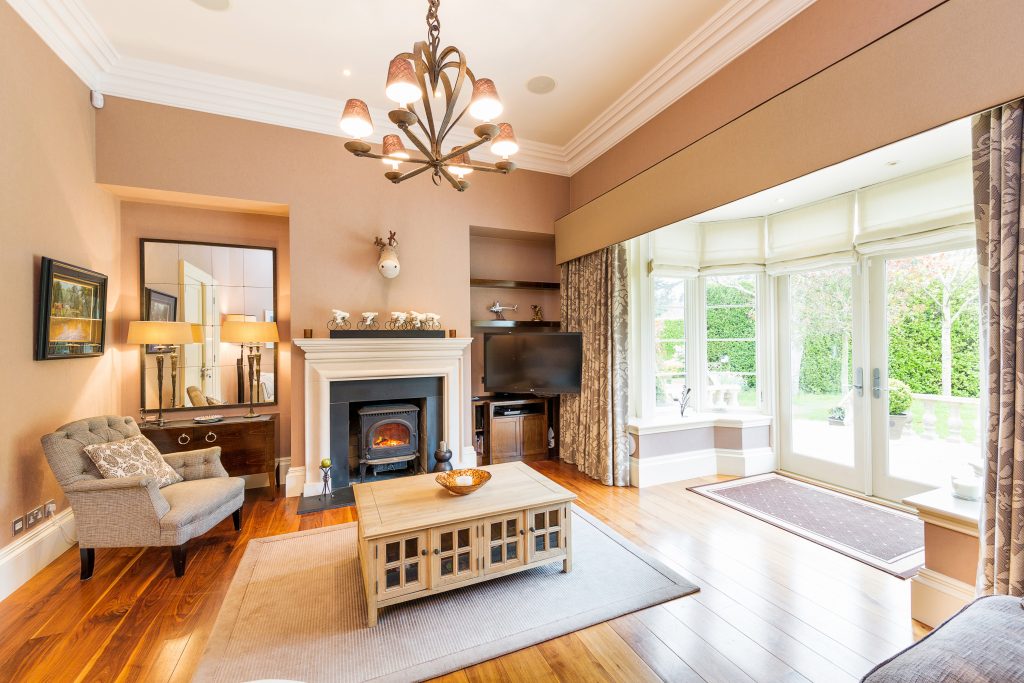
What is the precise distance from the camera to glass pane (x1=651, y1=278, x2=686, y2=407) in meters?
4.54

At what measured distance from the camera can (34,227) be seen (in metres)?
2.62

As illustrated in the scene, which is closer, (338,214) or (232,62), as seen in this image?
(232,62)

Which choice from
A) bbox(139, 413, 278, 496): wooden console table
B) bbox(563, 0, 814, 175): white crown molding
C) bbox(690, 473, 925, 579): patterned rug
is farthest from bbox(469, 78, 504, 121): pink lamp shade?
bbox(690, 473, 925, 579): patterned rug

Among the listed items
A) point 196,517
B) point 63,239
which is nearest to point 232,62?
point 63,239

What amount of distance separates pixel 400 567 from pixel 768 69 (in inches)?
140

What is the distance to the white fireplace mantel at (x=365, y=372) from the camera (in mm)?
3814

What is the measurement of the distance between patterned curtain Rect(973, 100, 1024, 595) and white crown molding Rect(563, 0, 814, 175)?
51.4 inches

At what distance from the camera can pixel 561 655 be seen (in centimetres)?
187

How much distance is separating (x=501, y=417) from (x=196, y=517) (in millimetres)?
2836

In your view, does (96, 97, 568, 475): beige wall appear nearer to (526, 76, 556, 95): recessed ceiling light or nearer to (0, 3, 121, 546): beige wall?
(0, 3, 121, 546): beige wall

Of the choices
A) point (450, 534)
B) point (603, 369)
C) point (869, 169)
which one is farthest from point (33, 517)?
point (869, 169)

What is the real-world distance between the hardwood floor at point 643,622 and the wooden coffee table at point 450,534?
475mm

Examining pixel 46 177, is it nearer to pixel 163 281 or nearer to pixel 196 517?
pixel 163 281

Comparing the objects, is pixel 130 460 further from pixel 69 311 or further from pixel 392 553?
pixel 392 553
